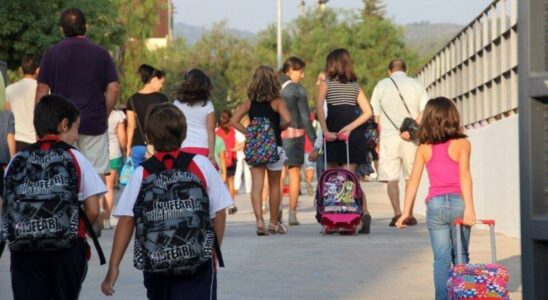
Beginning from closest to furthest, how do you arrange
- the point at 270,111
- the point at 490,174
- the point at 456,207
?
1. the point at 456,207
2. the point at 270,111
3. the point at 490,174

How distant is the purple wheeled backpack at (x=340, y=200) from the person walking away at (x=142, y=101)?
2.03 meters

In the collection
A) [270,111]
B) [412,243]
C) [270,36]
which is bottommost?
[412,243]

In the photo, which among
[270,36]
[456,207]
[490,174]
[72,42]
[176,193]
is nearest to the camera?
[176,193]

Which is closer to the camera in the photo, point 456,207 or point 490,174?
point 456,207

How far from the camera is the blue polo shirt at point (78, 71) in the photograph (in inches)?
484

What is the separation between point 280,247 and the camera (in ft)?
43.8

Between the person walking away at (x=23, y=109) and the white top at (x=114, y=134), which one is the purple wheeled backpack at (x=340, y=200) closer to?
the person walking away at (x=23, y=109)

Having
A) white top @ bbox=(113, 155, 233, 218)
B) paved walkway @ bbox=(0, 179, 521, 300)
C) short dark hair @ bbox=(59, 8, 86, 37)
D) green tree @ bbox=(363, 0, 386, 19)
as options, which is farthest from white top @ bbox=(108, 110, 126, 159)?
green tree @ bbox=(363, 0, 386, 19)

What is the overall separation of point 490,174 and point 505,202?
1155mm

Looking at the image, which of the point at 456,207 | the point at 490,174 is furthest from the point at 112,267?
the point at 490,174

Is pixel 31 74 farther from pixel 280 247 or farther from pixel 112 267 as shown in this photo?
pixel 112 267

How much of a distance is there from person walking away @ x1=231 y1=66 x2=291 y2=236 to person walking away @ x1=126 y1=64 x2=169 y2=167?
1.19 metres

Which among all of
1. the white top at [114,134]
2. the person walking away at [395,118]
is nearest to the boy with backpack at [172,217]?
the person walking away at [395,118]

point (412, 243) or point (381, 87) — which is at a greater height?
point (381, 87)
